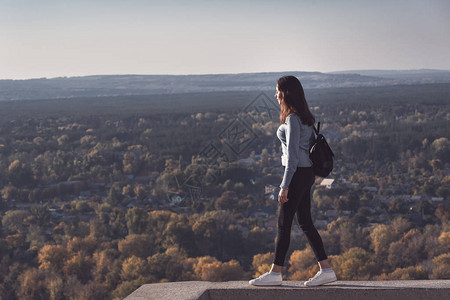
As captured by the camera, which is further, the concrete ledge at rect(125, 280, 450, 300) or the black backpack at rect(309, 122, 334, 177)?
the black backpack at rect(309, 122, 334, 177)

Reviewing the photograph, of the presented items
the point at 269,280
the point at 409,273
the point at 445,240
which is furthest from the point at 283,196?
the point at 445,240

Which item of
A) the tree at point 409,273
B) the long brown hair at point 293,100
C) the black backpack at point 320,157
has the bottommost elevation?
the tree at point 409,273

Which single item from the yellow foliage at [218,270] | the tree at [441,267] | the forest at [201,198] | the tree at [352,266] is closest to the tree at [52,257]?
the forest at [201,198]

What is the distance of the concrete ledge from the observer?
163 inches

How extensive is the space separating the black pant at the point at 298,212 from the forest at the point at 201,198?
98.4ft

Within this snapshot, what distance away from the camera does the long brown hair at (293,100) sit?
14.3 ft

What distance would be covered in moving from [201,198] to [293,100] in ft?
190

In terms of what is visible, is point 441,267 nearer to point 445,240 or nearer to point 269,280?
point 445,240

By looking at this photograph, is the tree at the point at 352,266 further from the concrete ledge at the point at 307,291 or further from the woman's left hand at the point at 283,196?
the woman's left hand at the point at 283,196

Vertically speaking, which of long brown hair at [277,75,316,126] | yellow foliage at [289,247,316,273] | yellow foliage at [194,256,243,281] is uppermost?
long brown hair at [277,75,316,126]

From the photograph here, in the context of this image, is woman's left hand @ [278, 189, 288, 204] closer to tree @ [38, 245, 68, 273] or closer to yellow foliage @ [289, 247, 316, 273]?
yellow foliage @ [289, 247, 316, 273]

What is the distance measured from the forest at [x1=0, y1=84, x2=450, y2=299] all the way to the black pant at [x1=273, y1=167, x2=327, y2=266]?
2999cm

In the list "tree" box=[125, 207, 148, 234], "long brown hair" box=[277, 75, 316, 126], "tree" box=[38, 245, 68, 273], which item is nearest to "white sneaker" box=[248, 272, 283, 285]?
"long brown hair" box=[277, 75, 316, 126]

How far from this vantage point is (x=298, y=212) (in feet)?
14.9
